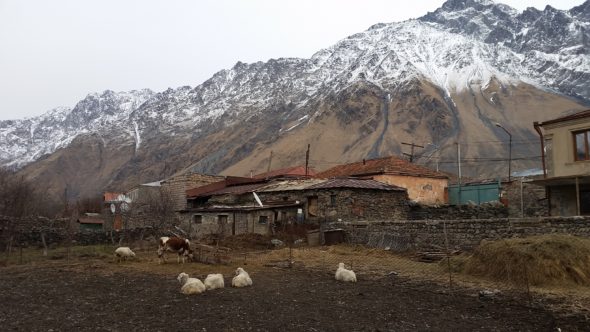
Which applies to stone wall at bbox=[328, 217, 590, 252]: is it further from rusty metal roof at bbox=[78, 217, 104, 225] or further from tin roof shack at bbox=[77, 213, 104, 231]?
rusty metal roof at bbox=[78, 217, 104, 225]

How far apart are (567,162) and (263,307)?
1731 centimetres

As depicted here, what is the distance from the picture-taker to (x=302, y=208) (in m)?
30.0

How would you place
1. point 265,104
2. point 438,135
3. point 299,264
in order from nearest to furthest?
point 299,264, point 438,135, point 265,104


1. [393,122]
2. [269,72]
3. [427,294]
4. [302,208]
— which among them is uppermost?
[269,72]

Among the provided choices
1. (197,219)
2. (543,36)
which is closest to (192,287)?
(197,219)

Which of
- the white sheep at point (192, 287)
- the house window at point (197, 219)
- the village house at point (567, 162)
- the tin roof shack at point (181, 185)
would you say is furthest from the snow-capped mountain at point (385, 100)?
the white sheep at point (192, 287)

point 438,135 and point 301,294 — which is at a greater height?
point 438,135

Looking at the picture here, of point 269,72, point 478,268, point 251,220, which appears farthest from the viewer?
point 269,72

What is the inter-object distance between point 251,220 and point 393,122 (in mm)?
86099

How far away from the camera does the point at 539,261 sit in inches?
564

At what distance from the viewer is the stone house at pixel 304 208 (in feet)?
94.4

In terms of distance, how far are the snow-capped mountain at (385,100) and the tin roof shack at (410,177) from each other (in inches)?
1971

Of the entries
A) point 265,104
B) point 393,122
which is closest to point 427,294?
point 393,122

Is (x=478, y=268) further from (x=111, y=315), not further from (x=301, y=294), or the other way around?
(x=111, y=315)
